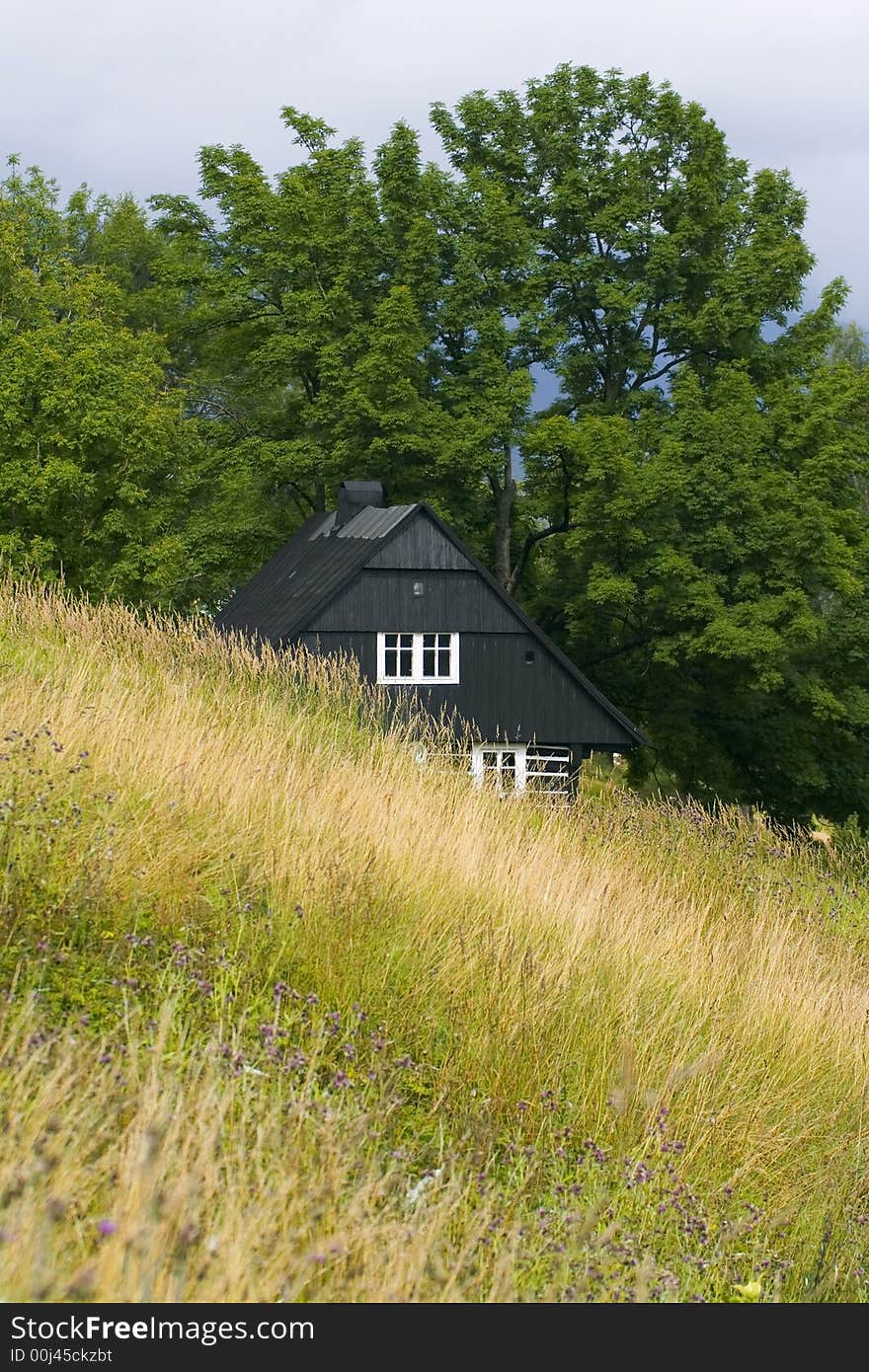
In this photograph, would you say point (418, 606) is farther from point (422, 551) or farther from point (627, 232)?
point (627, 232)

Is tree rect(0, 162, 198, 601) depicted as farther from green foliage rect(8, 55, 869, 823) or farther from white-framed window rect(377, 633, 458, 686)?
white-framed window rect(377, 633, 458, 686)

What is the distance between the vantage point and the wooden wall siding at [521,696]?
110ft

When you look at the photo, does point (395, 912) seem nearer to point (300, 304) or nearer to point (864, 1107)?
point (864, 1107)

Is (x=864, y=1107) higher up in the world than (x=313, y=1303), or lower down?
lower down

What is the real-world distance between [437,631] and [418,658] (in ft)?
2.44

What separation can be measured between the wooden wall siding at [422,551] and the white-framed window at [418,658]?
156 cm

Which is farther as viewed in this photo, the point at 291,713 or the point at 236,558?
the point at 236,558

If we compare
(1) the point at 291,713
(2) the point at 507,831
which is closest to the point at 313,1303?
(2) the point at 507,831

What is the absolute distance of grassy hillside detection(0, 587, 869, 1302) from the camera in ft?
11.8

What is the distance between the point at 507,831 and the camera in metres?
8.99

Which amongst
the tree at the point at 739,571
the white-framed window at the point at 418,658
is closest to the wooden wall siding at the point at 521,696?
the white-framed window at the point at 418,658

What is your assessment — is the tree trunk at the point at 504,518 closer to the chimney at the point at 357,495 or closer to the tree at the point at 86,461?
the chimney at the point at 357,495

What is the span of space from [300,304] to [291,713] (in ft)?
84.7

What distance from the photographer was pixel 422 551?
32875mm
